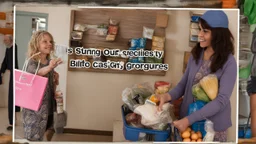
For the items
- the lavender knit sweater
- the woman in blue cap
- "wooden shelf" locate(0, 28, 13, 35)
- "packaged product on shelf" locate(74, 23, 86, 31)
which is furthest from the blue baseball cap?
"wooden shelf" locate(0, 28, 13, 35)

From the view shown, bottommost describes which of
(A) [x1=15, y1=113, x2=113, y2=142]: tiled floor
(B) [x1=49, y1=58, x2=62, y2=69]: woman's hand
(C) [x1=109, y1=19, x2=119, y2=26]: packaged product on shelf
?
(A) [x1=15, y1=113, x2=113, y2=142]: tiled floor

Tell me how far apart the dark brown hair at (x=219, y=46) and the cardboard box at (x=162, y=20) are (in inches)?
4.2

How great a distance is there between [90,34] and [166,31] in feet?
0.78

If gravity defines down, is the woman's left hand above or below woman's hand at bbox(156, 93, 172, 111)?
below

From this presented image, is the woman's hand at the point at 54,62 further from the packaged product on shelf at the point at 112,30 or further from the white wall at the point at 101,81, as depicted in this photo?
the packaged product on shelf at the point at 112,30

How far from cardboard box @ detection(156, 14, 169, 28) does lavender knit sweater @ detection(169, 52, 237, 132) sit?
14 cm

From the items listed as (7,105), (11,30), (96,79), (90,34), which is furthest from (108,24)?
(7,105)

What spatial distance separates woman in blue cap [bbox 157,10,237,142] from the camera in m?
0.92

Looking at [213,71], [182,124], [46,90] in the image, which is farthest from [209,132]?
[46,90]

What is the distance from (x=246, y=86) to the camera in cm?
99

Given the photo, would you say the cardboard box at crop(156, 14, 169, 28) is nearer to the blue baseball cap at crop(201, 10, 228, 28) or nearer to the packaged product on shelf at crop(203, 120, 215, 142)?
the blue baseball cap at crop(201, 10, 228, 28)

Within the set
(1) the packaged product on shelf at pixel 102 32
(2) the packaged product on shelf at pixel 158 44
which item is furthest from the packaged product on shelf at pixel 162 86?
(1) the packaged product on shelf at pixel 102 32

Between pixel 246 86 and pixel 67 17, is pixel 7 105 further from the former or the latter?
pixel 246 86

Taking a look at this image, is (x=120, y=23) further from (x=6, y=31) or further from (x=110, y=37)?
(x=6, y=31)
